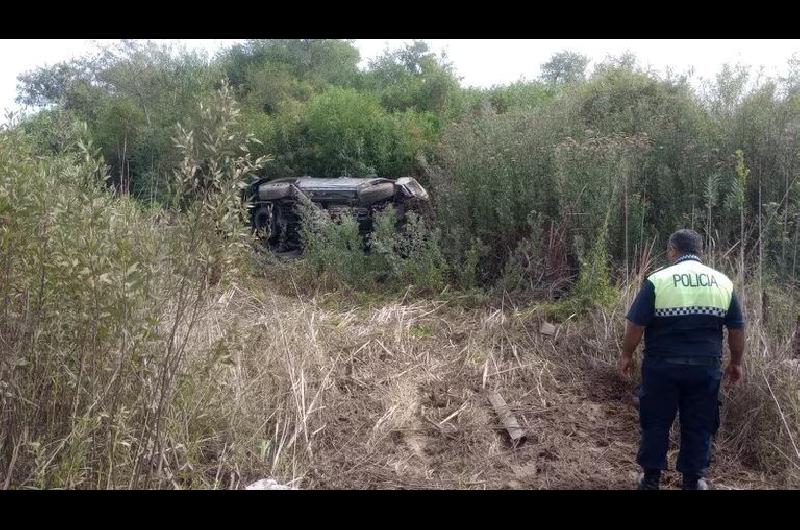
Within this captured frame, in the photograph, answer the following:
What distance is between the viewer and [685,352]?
180 inches

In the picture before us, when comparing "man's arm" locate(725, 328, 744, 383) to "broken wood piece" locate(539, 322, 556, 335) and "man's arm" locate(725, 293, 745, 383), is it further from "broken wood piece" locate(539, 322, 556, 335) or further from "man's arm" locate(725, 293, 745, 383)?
"broken wood piece" locate(539, 322, 556, 335)

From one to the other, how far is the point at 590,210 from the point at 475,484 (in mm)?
4378

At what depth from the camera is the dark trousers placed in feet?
15.0

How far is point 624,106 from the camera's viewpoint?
11195mm

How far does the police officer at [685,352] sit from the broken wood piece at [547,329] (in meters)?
2.54

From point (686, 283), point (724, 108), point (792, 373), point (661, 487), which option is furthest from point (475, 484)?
point (724, 108)

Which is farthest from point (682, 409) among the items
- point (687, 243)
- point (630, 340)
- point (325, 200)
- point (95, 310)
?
point (325, 200)

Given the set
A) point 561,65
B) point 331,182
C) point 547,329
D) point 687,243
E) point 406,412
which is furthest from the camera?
point 561,65

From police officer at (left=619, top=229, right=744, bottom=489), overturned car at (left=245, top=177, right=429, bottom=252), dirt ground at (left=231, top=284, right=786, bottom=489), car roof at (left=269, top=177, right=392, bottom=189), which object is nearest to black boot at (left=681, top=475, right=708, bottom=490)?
police officer at (left=619, top=229, right=744, bottom=489)

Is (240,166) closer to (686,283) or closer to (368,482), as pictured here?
(368,482)

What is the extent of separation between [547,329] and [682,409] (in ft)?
8.92

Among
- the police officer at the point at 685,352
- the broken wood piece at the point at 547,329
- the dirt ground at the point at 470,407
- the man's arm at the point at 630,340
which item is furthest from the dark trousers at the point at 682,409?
the broken wood piece at the point at 547,329

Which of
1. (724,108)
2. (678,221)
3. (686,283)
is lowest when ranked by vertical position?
(678,221)

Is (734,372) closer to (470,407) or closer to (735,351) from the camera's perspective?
(735,351)
